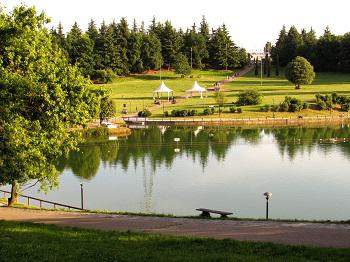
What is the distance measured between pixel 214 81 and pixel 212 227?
295ft

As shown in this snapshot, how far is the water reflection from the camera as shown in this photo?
139 ft

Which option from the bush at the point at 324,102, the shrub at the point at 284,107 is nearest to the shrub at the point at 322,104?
the bush at the point at 324,102

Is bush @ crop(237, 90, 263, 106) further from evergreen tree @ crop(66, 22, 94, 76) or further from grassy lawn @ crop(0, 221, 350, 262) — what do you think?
grassy lawn @ crop(0, 221, 350, 262)

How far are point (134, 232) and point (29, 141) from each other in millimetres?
7838

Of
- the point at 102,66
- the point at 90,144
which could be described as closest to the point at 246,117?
the point at 90,144

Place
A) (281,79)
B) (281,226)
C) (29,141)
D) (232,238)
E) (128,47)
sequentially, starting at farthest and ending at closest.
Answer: (128,47)
(281,79)
(29,141)
(281,226)
(232,238)

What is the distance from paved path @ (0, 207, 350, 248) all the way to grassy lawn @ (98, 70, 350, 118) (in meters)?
51.1

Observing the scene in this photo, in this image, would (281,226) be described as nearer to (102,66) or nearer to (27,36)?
(27,36)

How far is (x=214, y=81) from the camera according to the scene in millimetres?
105812

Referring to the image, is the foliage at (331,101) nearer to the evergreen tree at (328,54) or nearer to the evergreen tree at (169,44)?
the evergreen tree at (328,54)

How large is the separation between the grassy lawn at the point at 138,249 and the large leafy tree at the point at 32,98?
21.9 ft

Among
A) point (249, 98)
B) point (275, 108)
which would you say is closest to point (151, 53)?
point (249, 98)

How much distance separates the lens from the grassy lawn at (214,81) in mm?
76250

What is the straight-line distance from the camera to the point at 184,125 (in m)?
66.6
